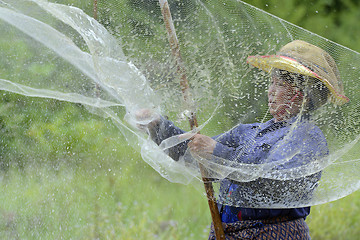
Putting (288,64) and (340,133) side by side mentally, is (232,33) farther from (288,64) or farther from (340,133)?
(340,133)

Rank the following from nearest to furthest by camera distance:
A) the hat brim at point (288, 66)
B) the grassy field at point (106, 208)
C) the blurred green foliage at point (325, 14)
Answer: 1. the hat brim at point (288, 66)
2. the grassy field at point (106, 208)
3. the blurred green foliage at point (325, 14)

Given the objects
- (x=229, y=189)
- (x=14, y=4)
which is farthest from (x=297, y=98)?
(x=14, y=4)

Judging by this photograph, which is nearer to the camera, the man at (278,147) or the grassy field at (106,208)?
the man at (278,147)

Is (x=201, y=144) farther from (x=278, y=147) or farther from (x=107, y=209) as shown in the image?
(x=107, y=209)

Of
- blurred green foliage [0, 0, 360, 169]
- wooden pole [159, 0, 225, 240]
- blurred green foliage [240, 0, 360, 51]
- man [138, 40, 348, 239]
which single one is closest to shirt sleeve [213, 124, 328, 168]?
man [138, 40, 348, 239]

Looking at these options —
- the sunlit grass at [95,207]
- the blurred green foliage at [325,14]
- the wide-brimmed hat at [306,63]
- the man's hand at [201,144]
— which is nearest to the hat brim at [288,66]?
the wide-brimmed hat at [306,63]

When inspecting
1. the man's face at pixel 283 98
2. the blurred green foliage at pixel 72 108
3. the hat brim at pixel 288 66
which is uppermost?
the hat brim at pixel 288 66

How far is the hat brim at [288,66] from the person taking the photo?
1.44m

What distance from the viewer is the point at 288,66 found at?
4.75 feet

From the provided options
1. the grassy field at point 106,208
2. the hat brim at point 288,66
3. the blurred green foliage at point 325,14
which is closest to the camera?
the hat brim at point 288,66

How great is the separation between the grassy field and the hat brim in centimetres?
119

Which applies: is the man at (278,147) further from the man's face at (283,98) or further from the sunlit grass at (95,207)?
the sunlit grass at (95,207)

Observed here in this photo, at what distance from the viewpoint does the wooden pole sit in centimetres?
150

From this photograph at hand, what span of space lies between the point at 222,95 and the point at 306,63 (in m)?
0.27
